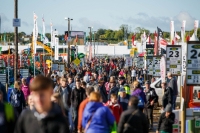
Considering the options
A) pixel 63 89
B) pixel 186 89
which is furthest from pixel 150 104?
pixel 63 89

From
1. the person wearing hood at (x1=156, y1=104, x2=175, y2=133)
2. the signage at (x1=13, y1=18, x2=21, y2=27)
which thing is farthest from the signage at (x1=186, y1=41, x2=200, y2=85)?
the signage at (x1=13, y1=18, x2=21, y2=27)

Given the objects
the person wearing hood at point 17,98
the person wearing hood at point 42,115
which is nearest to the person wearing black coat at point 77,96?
the person wearing hood at point 17,98

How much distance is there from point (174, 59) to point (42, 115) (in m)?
15.9

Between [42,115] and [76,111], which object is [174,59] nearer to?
[76,111]

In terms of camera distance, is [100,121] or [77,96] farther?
[77,96]

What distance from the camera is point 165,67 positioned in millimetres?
19484

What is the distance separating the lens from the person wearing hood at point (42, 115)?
4.62 metres

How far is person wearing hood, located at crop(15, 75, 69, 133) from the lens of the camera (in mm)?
4617

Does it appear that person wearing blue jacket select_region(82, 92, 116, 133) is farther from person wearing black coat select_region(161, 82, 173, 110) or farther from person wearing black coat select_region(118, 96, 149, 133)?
person wearing black coat select_region(161, 82, 173, 110)

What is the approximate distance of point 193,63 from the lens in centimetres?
1350

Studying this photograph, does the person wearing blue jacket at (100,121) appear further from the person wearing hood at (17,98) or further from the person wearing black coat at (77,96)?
the person wearing black coat at (77,96)

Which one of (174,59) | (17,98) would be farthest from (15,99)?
(174,59)

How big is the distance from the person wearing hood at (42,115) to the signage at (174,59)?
613 inches

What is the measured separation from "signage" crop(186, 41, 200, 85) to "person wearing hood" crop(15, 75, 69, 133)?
889 cm
